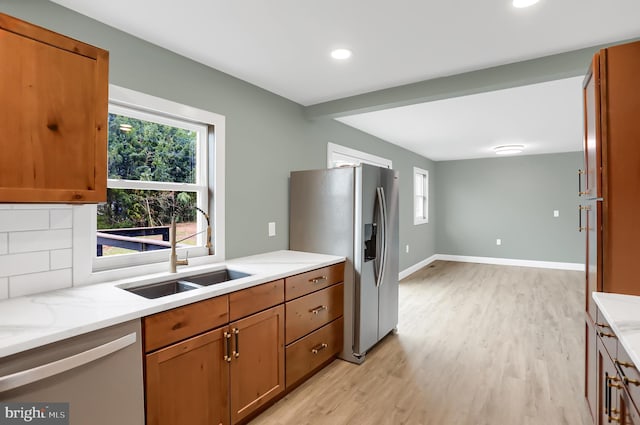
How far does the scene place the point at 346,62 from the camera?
2469 mm

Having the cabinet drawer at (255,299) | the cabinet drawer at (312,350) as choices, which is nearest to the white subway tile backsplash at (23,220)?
the cabinet drawer at (255,299)

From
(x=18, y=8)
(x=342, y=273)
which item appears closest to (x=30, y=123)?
(x=18, y=8)

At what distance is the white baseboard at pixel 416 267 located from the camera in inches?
235

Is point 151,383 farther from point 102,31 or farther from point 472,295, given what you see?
point 472,295

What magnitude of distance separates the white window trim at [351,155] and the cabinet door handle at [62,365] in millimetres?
2949

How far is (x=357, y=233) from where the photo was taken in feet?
9.27

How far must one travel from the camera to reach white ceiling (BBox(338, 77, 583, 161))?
327 cm

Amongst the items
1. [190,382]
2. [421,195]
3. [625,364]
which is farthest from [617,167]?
[421,195]

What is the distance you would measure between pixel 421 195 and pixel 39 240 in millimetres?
6752

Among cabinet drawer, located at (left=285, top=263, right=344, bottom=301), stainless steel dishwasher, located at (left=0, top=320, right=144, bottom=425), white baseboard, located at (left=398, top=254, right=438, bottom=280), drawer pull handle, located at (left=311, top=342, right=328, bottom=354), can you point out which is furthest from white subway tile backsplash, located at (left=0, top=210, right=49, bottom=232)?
white baseboard, located at (left=398, top=254, right=438, bottom=280)

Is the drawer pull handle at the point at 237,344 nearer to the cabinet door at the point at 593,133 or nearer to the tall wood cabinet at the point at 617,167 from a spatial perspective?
the tall wood cabinet at the point at 617,167

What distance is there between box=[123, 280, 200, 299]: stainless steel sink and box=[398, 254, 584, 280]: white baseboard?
4492 millimetres

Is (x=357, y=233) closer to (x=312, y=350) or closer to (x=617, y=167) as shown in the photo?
(x=312, y=350)

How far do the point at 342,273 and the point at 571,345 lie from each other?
7.59 feet
